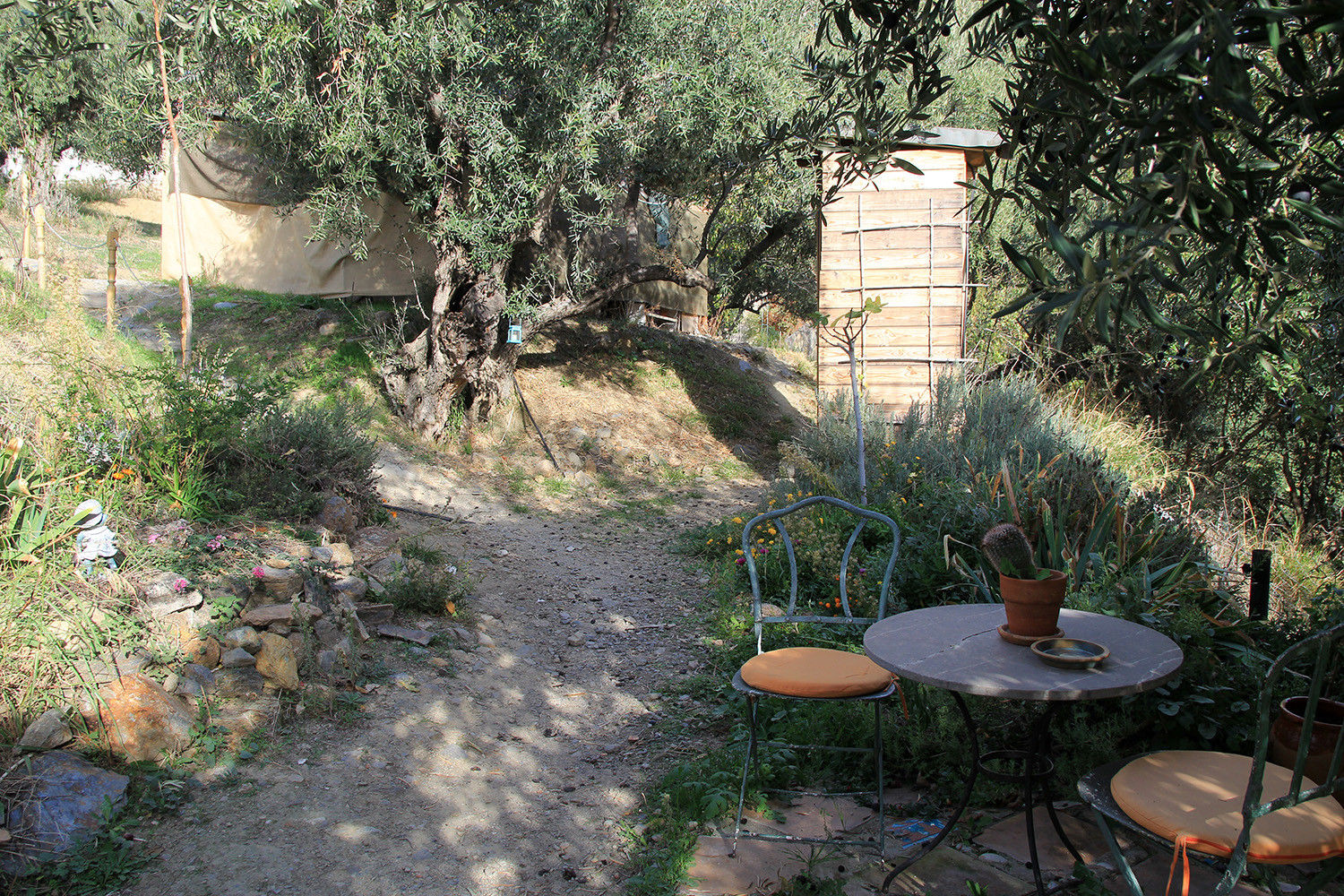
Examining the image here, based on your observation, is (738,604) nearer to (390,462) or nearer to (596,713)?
(596,713)

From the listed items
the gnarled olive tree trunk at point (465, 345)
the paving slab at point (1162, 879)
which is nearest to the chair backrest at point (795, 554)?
the paving slab at point (1162, 879)

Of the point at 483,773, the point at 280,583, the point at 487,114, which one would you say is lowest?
the point at 483,773

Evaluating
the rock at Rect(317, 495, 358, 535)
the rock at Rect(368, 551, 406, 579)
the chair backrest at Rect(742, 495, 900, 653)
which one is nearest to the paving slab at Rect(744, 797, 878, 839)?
the chair backrest at Rect(742, 495, 900, 653)

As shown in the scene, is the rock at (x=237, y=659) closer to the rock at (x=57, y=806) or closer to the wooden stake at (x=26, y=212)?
the rock at (x=57, y=806)

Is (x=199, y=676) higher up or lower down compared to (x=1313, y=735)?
lower down

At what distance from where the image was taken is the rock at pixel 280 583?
422cm

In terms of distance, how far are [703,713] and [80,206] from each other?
2027 cm

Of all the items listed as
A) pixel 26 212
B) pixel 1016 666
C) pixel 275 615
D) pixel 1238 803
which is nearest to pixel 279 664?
pixel 275 615

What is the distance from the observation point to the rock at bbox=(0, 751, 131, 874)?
264cm

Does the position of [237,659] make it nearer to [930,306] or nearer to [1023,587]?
[1023,587]

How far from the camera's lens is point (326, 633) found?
13.8ft

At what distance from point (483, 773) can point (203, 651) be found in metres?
1.42

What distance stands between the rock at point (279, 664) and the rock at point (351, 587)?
30.5 inches

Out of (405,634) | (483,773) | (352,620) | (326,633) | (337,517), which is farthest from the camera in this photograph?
(337,517)
